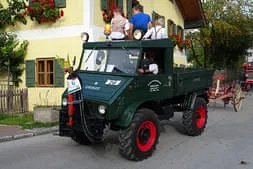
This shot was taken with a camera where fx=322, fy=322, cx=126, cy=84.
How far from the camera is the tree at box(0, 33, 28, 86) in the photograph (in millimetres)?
12008

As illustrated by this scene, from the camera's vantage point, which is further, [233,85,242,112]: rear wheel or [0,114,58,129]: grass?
[233,85,242,112]: rear wheel

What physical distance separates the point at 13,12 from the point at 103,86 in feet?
26.4

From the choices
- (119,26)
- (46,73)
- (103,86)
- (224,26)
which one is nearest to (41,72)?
(46,73)

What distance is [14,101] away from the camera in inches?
468

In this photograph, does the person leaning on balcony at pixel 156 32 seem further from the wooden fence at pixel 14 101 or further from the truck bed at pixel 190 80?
the wooden fence at pixel 14 101

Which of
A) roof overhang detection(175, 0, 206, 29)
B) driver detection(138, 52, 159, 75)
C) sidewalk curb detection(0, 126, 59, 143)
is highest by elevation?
roof overhang detection(175, 0, 206, 29)

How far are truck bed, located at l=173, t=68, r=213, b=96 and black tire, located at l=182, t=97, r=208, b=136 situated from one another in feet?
1.33

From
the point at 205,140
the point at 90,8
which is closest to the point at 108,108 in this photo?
the point at 205,140

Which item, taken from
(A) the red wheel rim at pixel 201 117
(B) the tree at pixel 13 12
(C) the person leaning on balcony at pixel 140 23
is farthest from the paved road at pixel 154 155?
(B) the tree at pixel 13 12

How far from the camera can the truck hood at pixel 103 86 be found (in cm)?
560

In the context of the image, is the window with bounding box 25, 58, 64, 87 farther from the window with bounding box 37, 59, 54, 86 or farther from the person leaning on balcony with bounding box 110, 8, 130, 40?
the person leaning on balcony with bounding box 110, 8, 130, 40

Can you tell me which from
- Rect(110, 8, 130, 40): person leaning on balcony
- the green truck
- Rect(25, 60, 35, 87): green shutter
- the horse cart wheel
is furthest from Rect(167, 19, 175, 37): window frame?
the green truck

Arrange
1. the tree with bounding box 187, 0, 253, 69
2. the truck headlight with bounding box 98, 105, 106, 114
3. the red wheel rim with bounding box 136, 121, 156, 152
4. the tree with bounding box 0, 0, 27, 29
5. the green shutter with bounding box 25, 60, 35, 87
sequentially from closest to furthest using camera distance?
the truck headlight with bounding box 98, 105, 106, 114 → the red wheel rim with bounding box 136, 121, 156, 152 → the tree with bounding box 0, 0, 27, 29 → the green shutter with bounding box 25, 60, 35, 87 → the tree with bounding box 187, 0, 253, 69

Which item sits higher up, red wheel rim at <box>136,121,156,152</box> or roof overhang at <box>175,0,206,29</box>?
roof overhang at <box>175,0,206,29</box>
